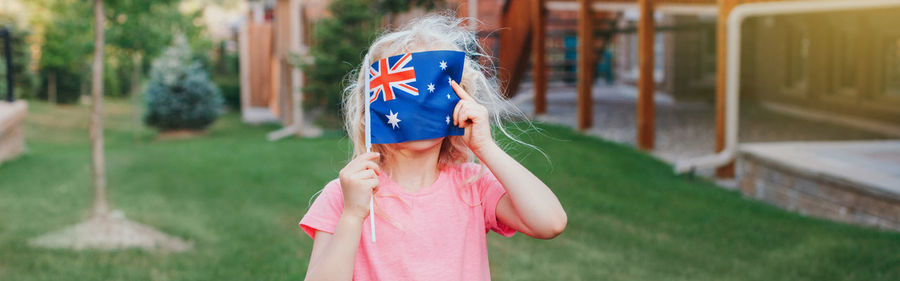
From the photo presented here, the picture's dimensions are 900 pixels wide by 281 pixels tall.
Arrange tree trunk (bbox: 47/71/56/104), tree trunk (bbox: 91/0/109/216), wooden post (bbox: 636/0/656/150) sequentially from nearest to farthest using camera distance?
tree trunk (bbox: 91/0/109/216), wooden post (bbox: 636/0/656/150), tree trunk (bbox: 47/71/56/104)

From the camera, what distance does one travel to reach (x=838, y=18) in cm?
1133

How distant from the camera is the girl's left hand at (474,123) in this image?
6.42ft

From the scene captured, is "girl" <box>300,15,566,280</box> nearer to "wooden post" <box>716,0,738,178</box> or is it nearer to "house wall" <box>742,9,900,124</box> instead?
"wooden post" <box>716,0,738,178</box>

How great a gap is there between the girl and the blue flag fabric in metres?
0.04

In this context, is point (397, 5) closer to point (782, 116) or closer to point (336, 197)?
point (782, 116)

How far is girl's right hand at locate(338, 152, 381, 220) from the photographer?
5.93 ft

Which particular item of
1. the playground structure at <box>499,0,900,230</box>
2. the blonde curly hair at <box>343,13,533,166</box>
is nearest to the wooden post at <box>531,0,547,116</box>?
the playground structure at <box>499,0,900,230</box>

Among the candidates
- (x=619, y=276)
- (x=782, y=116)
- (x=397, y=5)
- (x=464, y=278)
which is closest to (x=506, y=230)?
(x=464, y=278)

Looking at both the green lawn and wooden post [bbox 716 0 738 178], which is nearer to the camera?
the green lawn

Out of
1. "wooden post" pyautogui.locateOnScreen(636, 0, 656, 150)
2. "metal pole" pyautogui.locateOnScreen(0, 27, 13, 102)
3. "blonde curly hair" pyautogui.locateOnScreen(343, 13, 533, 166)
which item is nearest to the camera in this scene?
"blonde curly hair" pyautogui.locateOnScreen(343, 13, 533, 166)

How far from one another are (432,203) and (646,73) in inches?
295

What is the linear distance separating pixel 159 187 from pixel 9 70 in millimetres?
3548

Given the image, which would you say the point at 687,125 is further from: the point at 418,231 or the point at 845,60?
the point at 418,231

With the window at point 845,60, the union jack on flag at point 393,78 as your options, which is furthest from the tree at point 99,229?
the window at point 845,60
